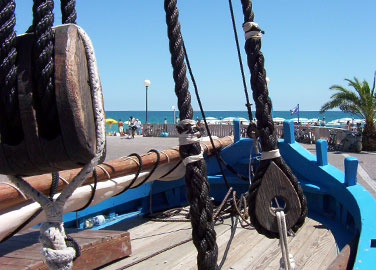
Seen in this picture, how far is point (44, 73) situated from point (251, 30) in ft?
3.38

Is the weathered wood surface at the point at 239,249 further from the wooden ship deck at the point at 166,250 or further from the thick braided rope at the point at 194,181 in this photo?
the thick braided rope at the point at 194,181

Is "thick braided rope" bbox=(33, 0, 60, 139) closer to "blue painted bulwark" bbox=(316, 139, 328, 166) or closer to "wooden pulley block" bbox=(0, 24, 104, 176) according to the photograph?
"wooden pulley block" bbox=(0, 24, 104, 176)

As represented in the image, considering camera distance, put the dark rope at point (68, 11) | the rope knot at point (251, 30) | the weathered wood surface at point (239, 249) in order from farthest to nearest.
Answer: the weathered wood surface at point (239, 249) < the rope knot at point (251, 30) < the dark rope at point (68, 11)

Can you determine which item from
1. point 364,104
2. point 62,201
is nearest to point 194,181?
point 62,201

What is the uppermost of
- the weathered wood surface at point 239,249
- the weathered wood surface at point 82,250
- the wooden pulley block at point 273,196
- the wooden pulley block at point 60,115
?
the wooden pulley block at point 60,115

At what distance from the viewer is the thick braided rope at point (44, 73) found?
91 cm

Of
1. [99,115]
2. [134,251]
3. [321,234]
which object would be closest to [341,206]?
[321,234]

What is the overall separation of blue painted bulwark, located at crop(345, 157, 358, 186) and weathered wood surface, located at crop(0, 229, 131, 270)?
6.54ft

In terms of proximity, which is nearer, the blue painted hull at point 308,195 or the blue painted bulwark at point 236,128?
the blue painted hull at point 308,195

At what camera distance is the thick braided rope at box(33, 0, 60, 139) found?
0.91 metres

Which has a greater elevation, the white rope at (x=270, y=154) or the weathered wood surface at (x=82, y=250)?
the white rope at (x=270, y=154)

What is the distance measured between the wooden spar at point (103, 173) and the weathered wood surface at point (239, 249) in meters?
0.69

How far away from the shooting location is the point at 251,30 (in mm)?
1689

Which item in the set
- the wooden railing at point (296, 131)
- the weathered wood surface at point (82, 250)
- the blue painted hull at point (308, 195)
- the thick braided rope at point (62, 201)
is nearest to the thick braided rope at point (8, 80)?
the thick braided rope at point (62, 201)
